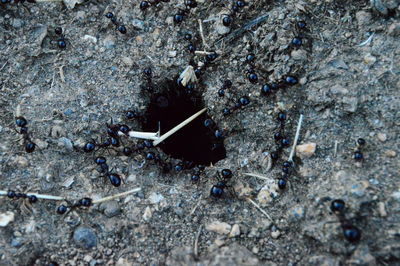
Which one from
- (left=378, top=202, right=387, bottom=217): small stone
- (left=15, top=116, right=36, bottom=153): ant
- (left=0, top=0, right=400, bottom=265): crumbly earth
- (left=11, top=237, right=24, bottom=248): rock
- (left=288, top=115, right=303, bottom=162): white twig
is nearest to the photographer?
(left=378, top=202, right=387, bottom=217): small stone

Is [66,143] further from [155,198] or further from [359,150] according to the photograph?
[359,150]

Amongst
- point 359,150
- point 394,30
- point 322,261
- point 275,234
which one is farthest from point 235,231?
point 394,30

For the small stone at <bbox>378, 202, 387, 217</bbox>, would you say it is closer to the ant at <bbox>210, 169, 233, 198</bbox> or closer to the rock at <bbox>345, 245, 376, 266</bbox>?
the rock at <bbox>345, 245, 376, 266</bbox>

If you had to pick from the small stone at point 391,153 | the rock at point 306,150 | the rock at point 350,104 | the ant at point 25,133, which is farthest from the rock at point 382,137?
the ant at point 25,133

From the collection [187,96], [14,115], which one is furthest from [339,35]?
[14,115]

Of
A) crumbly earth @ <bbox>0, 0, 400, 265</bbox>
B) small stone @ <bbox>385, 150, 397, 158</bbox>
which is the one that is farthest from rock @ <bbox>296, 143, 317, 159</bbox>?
small stone @ <bbox>385, 150, 397, 158</bbox>

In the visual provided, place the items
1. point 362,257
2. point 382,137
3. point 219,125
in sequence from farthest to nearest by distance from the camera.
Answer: point 219,125
point 382,137
point 362,257
